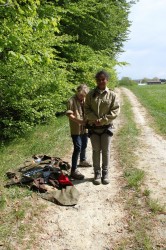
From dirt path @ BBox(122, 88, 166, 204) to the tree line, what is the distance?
3577 millimetres

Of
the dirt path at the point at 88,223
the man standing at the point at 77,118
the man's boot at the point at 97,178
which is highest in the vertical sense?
the man standing at the point at 77,118

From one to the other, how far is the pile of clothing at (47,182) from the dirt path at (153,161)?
1750 millimetres

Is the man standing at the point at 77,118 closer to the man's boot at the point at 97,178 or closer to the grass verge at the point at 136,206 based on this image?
the man's boot at the point at 97,178

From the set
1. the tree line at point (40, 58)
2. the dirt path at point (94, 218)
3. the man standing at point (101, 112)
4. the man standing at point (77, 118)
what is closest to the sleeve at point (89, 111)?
the man standing at point (101, 112)

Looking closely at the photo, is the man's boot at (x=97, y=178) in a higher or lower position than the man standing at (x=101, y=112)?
lower

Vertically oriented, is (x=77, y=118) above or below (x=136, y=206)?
above

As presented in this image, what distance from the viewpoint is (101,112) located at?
671 centimetres

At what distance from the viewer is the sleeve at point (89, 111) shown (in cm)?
675

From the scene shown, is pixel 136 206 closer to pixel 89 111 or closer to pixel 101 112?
pixel 101 112

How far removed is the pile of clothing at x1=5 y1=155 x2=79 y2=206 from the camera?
6.09m

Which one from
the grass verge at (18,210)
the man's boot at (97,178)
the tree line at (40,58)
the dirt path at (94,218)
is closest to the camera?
the grass verge at (18,210)

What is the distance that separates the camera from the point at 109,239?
4.81 meters

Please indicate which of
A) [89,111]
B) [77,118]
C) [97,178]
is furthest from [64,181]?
[89,111]

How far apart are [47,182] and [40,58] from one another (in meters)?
2.72
